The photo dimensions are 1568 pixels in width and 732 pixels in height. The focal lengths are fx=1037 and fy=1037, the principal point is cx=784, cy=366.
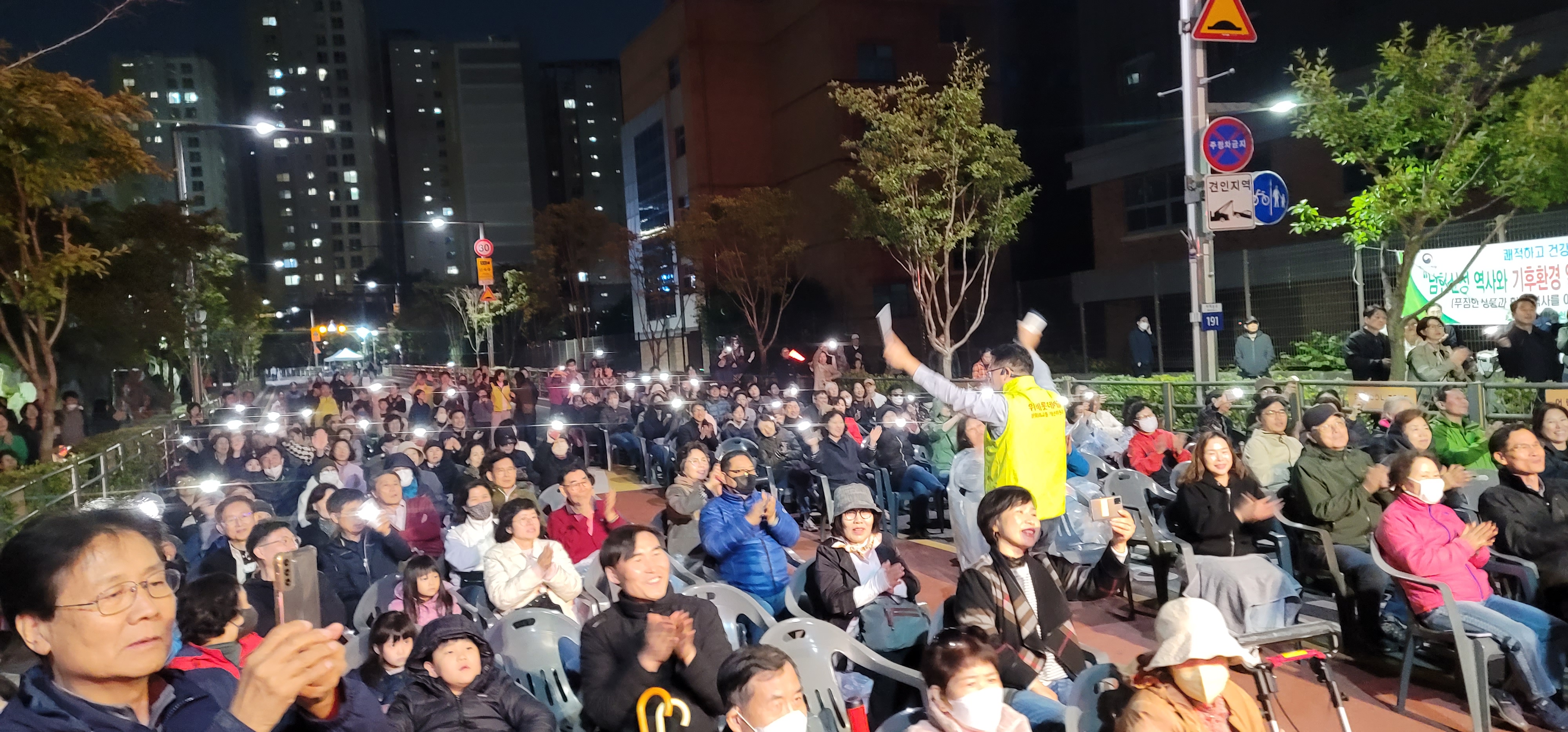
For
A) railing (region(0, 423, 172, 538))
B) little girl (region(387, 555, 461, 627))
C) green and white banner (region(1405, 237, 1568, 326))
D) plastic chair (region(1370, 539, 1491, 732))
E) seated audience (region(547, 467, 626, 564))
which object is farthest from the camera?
green and white banner (region(1405, 237, 1568, 326))

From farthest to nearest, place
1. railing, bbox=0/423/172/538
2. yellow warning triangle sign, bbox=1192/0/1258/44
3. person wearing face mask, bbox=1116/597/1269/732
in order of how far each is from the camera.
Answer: yellow warning triangle sign, bbox=1192/0/1258/44, railing, bbox=0/423/172/538, person wearing face mask, bbox=1116/597/1269/732

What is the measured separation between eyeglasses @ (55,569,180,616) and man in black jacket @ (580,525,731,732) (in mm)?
1982

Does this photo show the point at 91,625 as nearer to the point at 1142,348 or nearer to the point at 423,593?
the point at 423,593

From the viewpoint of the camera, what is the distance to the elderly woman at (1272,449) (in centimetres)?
724

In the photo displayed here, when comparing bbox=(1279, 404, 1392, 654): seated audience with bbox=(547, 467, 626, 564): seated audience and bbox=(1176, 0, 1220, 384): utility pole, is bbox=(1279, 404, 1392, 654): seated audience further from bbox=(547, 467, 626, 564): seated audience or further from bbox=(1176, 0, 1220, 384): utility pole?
bbox=(1176, 0, 1220, 384): utility pole

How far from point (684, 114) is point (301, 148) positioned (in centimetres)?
10076

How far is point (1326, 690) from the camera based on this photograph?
513cm

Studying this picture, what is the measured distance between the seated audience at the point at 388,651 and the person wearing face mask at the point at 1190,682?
275 centimetres

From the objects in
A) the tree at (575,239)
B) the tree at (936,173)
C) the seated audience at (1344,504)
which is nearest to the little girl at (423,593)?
the seated audience at (1344,504)

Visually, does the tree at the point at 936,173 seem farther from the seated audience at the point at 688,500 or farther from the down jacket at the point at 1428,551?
the down jacket at the point at 1428,551

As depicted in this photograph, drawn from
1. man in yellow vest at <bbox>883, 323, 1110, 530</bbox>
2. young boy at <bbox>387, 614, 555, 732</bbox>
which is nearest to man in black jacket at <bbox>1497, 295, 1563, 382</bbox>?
man in yellow vest at <bbox>883, 323, 1110, 530</bbox>

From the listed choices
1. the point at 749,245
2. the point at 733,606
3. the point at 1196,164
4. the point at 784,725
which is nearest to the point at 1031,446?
the point at 733,606

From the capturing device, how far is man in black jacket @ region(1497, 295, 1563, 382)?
10.5 meters

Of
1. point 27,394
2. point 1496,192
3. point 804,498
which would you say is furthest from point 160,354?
point 1496,192
